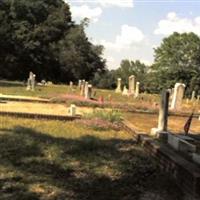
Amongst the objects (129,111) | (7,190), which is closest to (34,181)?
(7,190)

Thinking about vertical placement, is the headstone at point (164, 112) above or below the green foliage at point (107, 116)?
above

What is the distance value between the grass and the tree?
60.9 m

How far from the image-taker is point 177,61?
7706cm

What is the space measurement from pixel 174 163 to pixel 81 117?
8144 millimetres

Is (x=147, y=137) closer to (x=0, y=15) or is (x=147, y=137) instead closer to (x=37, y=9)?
(x=0, y=15)

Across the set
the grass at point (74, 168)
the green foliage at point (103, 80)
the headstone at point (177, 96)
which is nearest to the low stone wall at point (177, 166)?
the grass at point (74, 168)

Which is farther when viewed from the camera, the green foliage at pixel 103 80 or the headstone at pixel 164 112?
the green foliage at pixel 103 80

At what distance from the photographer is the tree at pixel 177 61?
74500 mm

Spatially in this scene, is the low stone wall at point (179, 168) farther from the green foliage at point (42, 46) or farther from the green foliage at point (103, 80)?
the green foliage at point (103, 80)

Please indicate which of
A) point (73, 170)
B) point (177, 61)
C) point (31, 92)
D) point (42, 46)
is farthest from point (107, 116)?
point (177, 61)

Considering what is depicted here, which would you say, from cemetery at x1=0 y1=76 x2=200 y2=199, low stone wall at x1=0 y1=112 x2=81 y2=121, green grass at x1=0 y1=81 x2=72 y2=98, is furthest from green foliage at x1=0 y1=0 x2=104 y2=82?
low stone wall at x1=0 y1=112 x2=81 y2=121

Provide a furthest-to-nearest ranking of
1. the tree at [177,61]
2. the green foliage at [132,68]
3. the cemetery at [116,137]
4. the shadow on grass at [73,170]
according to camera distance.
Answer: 1. the green foliage at [132,68]
2. the tree at [177,61]
3. the cemetery at [116,137]
4. the shadow on grass at [73,170]

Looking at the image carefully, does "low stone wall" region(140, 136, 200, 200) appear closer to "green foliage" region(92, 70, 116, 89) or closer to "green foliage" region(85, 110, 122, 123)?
"green foliage" region(85, 110, 122, 123)

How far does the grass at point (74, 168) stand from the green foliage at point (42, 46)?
166ft
